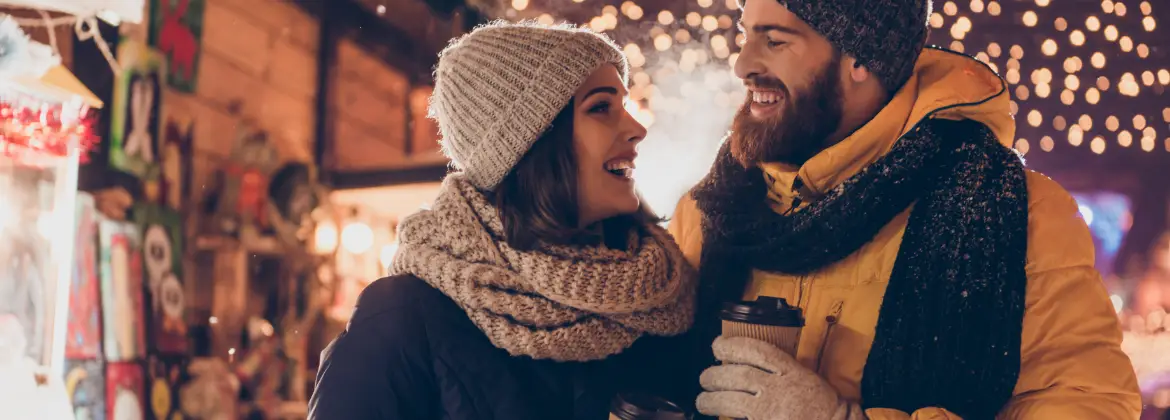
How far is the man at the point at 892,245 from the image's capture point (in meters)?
1.26

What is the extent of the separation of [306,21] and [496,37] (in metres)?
2.90

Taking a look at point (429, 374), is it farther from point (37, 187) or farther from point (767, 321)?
point (37, 187)

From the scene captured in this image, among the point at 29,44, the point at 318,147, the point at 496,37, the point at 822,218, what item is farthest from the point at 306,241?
the point at 822,218

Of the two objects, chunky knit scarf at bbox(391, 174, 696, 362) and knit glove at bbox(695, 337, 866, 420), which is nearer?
knit glove at bbox(695, 337, 866, 420)

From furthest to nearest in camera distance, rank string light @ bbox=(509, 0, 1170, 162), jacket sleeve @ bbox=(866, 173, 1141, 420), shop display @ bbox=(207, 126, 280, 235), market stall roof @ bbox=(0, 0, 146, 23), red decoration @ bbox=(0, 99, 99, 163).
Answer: string light @ bbox=(509, 0, 1170, 162)
shop display @ bbox=(207, 126, 280, 235)
market stall roof @ bbox=(0, 0, 146, 23)
red decoration @ bbox=(0, 99, 99, 163)
jacket sleeve @ bbox=(866, 173, 1141, 420)

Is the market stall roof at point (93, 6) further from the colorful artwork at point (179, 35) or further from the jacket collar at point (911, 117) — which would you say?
the jacket collar at point (911, 117)

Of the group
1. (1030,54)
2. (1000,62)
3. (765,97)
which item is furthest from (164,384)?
(1030,54)

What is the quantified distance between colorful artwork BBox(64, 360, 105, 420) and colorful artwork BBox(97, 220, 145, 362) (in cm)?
7

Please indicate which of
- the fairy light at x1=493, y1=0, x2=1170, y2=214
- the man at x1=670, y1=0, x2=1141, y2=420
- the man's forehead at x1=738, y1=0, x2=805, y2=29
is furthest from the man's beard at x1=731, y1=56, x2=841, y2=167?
the fairy light at x1=493, y1=0, x2=1170, y2=214

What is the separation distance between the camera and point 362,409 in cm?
130

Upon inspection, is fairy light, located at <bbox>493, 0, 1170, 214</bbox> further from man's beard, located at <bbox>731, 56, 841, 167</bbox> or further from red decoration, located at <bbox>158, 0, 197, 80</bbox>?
man's beard, located at <bbox>731, 56, 841, 167</bbox>

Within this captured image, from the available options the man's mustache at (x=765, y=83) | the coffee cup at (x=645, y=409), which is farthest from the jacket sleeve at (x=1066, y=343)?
the man's mustache at (x=765, y=83)

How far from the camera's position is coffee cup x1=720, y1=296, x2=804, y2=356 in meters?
1.17

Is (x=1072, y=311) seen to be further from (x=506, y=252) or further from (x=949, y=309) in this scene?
(x=506, y=252)
